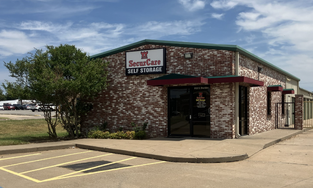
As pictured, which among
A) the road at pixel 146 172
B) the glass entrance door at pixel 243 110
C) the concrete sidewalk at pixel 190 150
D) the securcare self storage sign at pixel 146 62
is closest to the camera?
the road at pixel 146 172

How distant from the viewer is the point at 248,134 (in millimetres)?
16375

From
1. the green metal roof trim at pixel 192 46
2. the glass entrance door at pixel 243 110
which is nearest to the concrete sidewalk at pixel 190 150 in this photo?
the glass entrance door at pixel 243 110

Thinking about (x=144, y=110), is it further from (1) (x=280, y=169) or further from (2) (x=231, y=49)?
(1) (x=280, y=169)

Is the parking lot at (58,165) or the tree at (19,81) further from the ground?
the tree at (19,81)

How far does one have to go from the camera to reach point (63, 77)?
14.9 metres

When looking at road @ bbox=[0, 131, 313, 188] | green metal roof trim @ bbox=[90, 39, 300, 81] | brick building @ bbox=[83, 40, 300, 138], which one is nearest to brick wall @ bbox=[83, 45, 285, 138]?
brick building @ bbox=[83, 40, 300, 138]

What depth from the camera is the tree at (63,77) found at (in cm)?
1398

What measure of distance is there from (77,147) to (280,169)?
8.35 m

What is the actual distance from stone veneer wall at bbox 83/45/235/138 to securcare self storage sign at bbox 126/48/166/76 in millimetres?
282

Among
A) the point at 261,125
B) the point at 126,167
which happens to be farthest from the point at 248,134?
the point at 126,167

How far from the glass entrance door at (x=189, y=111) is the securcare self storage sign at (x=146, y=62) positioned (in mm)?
1428

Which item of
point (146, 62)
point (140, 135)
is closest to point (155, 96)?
point (146, 62)

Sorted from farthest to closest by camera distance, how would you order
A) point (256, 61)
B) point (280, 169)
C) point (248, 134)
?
point (256, 61)
point (248, 134)
point (280, 169)

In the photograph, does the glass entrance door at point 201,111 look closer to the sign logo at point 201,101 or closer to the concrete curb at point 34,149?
the sign logo at point 201,101
